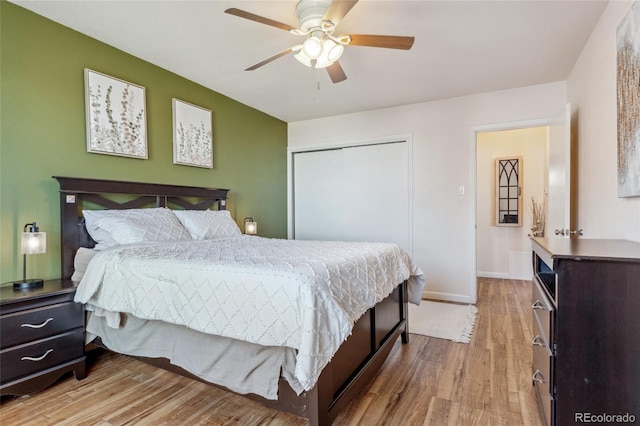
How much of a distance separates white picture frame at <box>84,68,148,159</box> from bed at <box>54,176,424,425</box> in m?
0.32

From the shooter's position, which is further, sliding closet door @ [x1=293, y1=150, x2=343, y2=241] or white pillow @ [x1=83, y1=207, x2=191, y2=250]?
sliding closet door @ [x1=293, y1=150, x2=343, y2=241]

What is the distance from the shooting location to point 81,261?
2.34 m

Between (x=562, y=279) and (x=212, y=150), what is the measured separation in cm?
339

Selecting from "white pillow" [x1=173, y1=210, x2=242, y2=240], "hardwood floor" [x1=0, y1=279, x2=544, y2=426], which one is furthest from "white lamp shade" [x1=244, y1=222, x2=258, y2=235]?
"hardwood floor" [x1=0, y1=279, x2=544, y2=426]

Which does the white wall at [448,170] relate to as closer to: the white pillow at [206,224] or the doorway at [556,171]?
the doorway at [556,171]

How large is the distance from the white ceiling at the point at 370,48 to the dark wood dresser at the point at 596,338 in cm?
184

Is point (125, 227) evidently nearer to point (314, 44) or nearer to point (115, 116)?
point (115, 116)

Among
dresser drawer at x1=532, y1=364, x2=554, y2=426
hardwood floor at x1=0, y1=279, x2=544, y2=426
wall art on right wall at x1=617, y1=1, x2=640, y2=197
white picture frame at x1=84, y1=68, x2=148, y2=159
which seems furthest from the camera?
white picture frame at x1=84, y1=68, x2=148, y2=159

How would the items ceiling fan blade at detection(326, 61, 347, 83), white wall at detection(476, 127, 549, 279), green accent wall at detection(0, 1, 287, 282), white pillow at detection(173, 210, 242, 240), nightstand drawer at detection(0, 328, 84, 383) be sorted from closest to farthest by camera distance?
nightstand drawer at detection(0, 328, 84, 383) → green accent wall at detection(0, 1, 287, 282) → ceiling fan blade at detection(326, 61, 347, 83) → white pillow at detection(173, 210, 242, 240) → white wall at detection(476, 127, 549, 279)

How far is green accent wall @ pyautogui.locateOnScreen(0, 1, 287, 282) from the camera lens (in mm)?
2143

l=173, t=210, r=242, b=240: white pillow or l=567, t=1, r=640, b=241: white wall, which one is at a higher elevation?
l=567, t=1, r=640, b=241: white wall

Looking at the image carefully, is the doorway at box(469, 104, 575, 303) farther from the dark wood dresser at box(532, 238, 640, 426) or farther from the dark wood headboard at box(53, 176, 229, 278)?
the dark wood headboard at box(53, 176, 229, 278)

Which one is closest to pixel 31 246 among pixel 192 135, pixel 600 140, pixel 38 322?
pixel 38 322

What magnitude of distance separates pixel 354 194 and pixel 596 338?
3.57 metres
